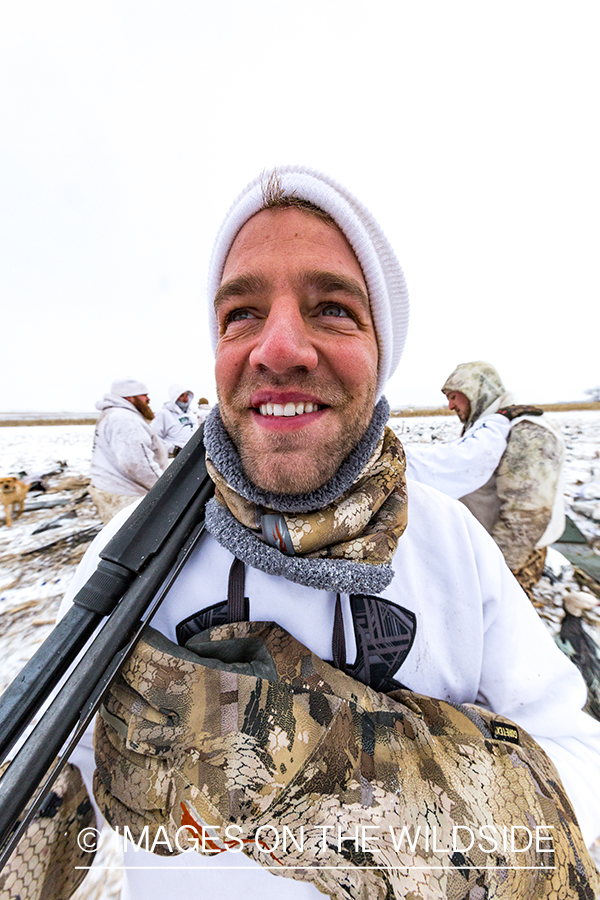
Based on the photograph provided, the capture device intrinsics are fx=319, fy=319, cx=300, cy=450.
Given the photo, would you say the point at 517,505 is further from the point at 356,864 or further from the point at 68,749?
the point at 68,749

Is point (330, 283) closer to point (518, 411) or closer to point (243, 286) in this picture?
point (243, 286)

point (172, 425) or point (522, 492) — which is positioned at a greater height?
point (172, 425)

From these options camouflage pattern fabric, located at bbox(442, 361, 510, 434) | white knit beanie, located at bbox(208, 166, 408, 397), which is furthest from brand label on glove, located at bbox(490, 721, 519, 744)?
camouflage pattern fabric, located at bbox(442, 361, 510, 434)

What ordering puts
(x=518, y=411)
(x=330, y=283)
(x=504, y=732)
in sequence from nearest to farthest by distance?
1. (x=504, y=732)
2. (x=330, y=283)
3. (x=518, y=411)

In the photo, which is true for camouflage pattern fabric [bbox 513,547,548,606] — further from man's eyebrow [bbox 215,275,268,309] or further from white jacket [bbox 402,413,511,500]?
man's eyebrow [bbox 215,275,268,309]

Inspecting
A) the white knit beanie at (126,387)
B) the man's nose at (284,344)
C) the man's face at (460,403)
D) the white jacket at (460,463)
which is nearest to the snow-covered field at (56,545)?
the man's face at (460,403)

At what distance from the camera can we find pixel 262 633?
31.2 inches

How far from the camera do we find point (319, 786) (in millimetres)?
642

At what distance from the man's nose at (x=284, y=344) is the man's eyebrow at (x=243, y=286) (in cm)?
9

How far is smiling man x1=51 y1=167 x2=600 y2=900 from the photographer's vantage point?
0.65m

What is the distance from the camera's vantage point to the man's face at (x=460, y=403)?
3.60 metres

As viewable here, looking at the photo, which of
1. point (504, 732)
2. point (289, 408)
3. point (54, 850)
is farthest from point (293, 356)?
point (54, 850)

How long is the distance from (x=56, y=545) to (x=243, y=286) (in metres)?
6.03

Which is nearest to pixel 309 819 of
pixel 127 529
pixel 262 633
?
pixel 262 633
